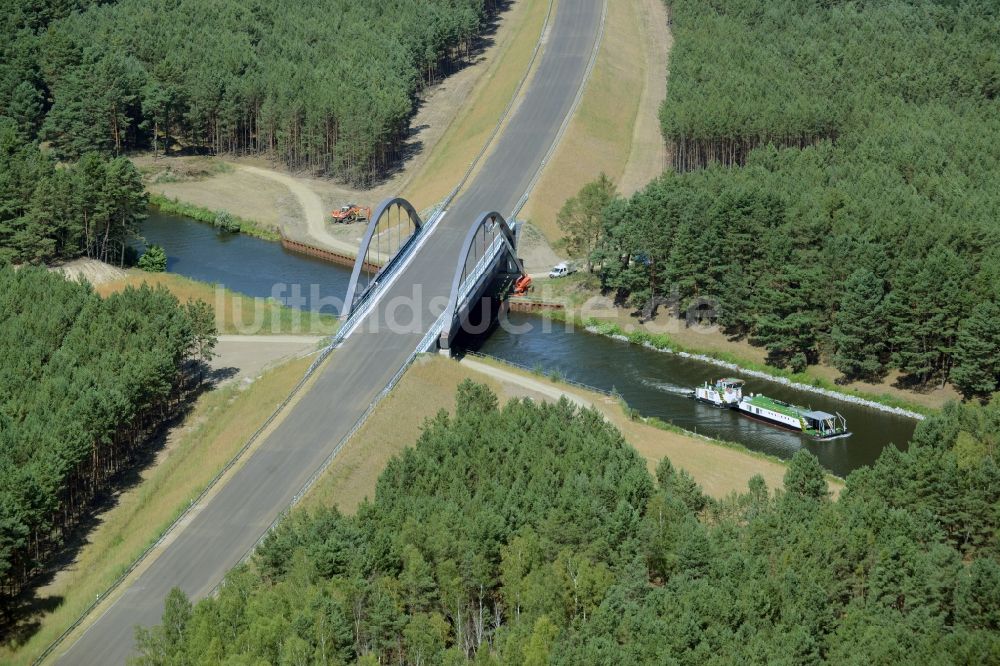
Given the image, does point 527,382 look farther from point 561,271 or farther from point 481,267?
point 561,271

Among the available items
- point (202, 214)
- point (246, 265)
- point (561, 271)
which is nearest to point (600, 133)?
point (561, 271)

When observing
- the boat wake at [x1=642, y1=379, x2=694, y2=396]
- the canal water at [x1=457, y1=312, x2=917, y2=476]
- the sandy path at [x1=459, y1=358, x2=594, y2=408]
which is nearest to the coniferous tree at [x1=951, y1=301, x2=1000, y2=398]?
the canal water at [x1=457, y1=312, x2=917, y2=476]

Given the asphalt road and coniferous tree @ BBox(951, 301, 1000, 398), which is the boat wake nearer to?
the asphalt road

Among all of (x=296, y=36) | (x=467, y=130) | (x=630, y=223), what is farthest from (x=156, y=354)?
(x=296, y=36)

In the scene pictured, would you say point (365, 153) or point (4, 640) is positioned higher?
point (365, 153)

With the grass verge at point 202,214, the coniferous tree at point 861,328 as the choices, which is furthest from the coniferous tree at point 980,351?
the grass verge at point 202,214

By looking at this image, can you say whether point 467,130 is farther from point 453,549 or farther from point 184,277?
point 453,549
